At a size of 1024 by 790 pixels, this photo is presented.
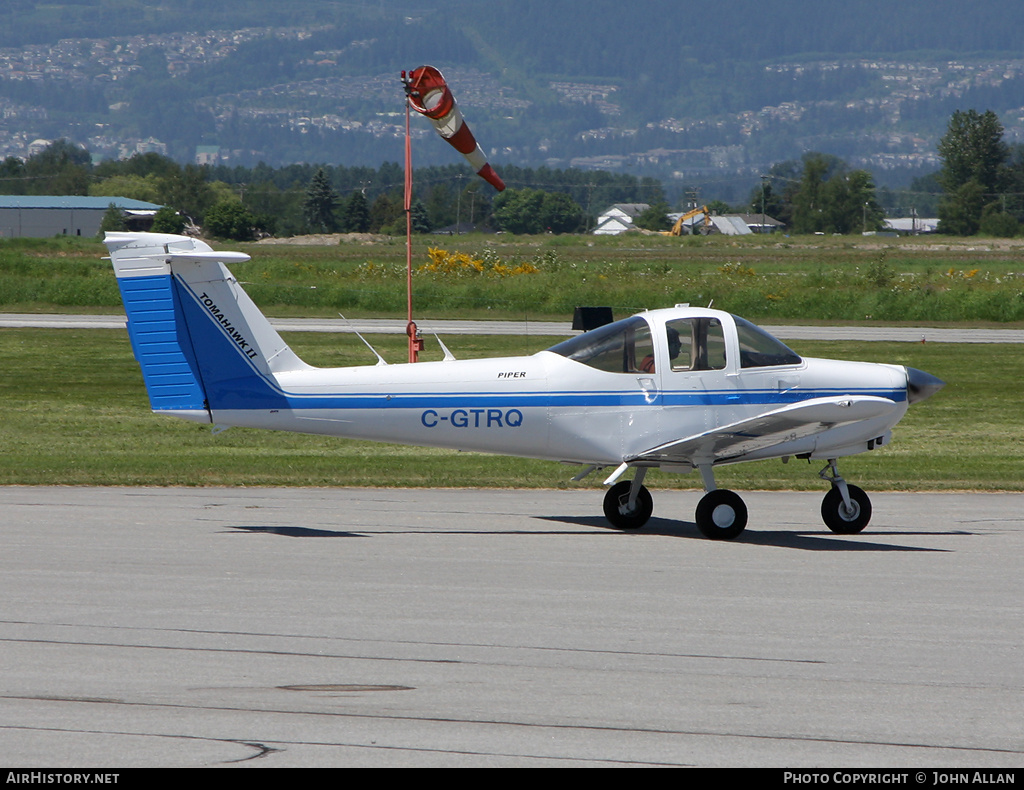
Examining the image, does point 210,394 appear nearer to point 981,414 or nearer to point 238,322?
point 238,322

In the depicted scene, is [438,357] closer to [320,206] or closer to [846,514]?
[846,514]

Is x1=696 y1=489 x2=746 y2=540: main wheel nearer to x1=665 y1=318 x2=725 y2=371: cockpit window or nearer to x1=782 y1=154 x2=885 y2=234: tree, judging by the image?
x1=665 y1=318 x2=725 y2=371: cockpit window

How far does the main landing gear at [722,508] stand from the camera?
38.9ft

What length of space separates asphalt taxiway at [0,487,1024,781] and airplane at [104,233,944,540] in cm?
92

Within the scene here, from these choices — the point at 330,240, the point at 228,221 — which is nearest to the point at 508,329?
the point at 228,221

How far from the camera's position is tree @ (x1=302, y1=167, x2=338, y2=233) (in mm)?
152000

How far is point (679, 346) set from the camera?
1208 cm

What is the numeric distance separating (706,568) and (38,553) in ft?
18.7

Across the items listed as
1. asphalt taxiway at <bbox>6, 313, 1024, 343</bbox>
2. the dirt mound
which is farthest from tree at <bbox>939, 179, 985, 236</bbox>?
asphalt taxiway at <bbox>6, 313, 1024, 343</bbox>

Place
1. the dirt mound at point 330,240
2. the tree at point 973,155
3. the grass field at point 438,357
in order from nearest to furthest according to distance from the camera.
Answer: the grass field at point 438,357 < the dirt mound at point 330,240 < the tree at point 973,155

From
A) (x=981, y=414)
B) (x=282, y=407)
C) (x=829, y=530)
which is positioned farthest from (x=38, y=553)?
(x=981, y=414)

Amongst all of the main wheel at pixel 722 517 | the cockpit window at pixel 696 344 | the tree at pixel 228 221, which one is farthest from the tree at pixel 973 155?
the main wheel at pixel 722 517

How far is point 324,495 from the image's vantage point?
14.9 metres

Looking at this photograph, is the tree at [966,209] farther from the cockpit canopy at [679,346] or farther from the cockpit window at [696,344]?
the cockpit window at [696,344]
